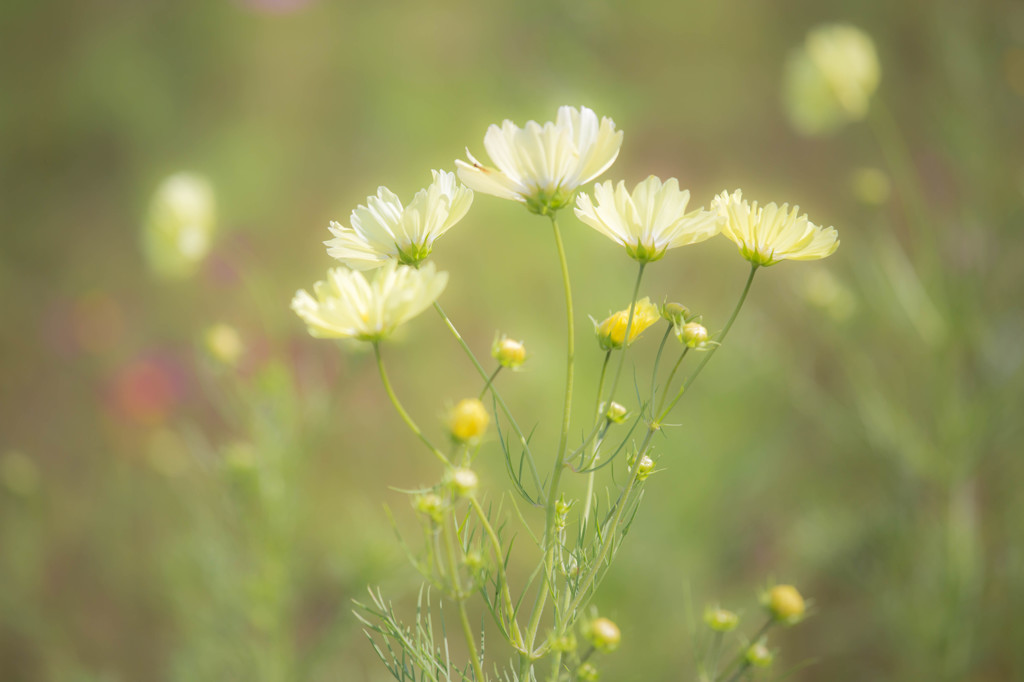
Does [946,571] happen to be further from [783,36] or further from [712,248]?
[783,36]

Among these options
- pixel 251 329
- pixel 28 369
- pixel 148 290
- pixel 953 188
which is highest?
pixel 953 188

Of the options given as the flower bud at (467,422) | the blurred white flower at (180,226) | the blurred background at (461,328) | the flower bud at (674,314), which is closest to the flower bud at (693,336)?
the flower bud at (674,314)

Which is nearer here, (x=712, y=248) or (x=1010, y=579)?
(x=1010, y=579)

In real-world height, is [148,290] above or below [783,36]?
below

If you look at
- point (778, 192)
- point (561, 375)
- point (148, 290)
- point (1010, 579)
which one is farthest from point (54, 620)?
point (778, 192)

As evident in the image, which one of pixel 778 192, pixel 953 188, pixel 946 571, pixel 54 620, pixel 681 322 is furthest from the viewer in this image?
pixel 778 192

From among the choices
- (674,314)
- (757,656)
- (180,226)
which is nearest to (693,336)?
(674,314)

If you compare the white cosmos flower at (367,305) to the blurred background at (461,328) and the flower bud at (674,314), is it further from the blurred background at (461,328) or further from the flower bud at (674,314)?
the blurred background at (461,328)

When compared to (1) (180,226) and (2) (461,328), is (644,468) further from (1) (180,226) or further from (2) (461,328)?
(2) (461,328)
